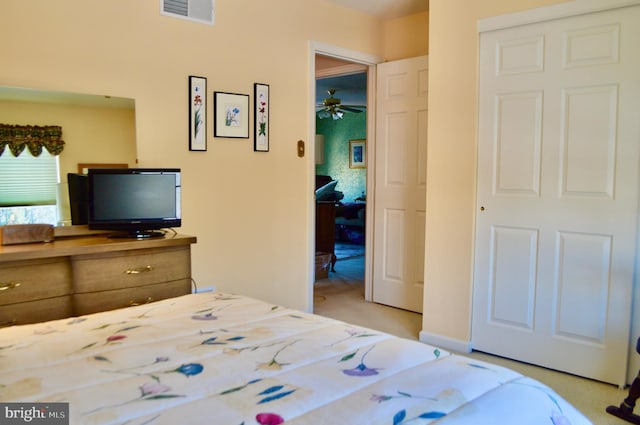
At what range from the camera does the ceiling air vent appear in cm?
293

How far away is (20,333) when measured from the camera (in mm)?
1369

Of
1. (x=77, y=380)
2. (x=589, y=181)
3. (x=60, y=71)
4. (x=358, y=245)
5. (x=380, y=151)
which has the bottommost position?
(x=358, y=245)

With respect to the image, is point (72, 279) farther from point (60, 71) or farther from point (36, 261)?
point (60, 71)

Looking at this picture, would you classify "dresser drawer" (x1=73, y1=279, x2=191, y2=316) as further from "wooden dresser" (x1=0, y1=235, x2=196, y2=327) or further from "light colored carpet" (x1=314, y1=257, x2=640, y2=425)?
"light colored carpet" (x1=314, y1=257, x2=640, y2=425)

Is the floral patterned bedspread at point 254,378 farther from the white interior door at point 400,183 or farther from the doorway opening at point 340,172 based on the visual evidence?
the doorway opening at point 340,172

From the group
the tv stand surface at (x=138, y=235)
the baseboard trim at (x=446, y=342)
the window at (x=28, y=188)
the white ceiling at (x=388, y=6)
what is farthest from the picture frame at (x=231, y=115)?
the baseboard trim at (x=446, y=342)

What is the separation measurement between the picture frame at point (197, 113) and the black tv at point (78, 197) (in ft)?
2.42

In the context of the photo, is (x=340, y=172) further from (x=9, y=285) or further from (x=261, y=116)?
(x=9, y=285)

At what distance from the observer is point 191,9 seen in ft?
9.98

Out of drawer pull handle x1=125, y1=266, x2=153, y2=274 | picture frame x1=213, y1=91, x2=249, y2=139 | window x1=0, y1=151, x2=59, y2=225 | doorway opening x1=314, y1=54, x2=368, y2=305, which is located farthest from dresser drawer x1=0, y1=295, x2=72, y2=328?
doorway opening x1=314, y1=54, x2=368, y2=305

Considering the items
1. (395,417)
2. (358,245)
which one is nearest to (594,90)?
(395,417)

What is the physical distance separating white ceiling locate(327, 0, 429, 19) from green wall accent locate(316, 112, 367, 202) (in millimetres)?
5070

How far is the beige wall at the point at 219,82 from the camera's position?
2.54m

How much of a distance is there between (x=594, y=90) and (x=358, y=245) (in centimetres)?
574
